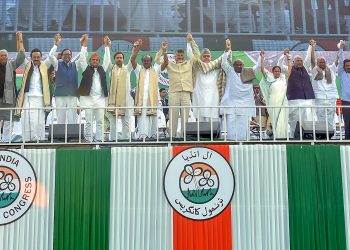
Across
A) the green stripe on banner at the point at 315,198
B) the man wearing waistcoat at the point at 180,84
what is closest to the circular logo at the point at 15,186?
the man wearing waistcoat at the point at 180,84

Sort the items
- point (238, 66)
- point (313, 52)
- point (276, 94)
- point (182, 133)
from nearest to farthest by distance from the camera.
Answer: point (182, 133) → point (238, 66) → point (313, 52) → point (276, 94)

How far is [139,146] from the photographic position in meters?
7.17

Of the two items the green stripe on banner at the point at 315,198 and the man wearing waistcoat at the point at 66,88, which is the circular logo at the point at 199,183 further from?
the man wearing waistcoat at the point at 66,88

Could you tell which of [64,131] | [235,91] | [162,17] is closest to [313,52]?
[235,91]

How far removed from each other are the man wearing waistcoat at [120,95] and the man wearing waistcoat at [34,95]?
856 millimetres

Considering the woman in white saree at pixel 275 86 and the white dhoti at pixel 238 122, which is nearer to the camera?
the white dhoti at pixel 238 122

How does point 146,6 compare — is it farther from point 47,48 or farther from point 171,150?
point 171,150

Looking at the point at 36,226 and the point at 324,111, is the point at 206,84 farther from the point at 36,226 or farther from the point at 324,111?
the point at 36,226

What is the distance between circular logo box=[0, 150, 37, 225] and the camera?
22.5 feet

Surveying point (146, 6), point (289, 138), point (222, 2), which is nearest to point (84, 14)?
point (146, 6)

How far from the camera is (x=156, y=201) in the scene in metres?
6.92

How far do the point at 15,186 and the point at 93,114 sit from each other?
1.36m

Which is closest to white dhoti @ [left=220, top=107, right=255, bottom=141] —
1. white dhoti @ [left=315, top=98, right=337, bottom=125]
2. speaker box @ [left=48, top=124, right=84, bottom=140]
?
white dhoti @ [left=315, top=98, right=337, bottom=125]

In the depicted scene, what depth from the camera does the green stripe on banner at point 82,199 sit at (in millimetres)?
6824
